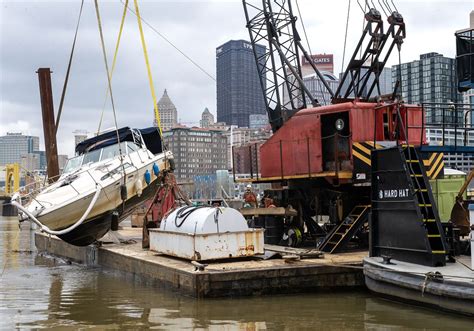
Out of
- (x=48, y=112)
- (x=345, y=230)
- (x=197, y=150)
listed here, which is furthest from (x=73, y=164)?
(x=197, y=150)

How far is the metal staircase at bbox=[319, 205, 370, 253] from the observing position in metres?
14.3

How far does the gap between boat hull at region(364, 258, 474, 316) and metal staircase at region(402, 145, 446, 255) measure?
0.54 metres

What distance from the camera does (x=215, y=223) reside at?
13.1 metres

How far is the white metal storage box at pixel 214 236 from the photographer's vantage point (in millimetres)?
12812

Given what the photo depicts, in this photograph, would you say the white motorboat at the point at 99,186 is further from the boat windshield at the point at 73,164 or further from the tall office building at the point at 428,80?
the tall office building at the point at 428,80

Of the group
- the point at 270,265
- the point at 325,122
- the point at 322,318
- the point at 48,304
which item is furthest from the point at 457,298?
the point at 48,304

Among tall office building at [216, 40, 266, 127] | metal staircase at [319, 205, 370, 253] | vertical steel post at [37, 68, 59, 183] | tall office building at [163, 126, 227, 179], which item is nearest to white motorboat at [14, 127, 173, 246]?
vertical steel post at [37, 68, 59, 183]

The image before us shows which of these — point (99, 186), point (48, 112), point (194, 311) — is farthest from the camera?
point (48, 112)

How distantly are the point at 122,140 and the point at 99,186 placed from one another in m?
3.60

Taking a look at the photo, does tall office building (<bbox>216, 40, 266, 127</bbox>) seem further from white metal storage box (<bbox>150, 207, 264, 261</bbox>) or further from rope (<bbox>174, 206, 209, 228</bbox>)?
white metal storage box (<bbox>150, 207, 264, 261</bbox>)

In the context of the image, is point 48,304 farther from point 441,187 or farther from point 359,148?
point 441,187

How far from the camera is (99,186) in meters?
17.3

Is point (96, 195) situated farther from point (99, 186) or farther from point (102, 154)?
point (102, 154)

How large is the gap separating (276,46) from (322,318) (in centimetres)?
1261
